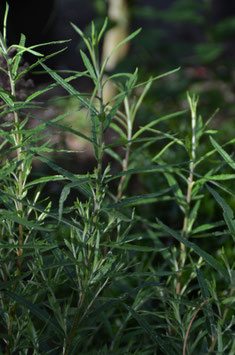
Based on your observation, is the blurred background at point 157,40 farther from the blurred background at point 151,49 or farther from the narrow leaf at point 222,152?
the narrow leaf at point 222,152

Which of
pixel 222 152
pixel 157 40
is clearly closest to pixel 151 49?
pixel 157 40

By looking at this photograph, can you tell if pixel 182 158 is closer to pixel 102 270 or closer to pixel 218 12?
pixel 102 270

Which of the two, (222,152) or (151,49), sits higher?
(222,152)

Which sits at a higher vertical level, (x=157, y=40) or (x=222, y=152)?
(x=222, y=152)

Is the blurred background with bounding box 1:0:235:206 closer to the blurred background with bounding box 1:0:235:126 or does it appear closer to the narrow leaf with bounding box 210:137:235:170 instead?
the blurred background with bounding box 1:0:235:126

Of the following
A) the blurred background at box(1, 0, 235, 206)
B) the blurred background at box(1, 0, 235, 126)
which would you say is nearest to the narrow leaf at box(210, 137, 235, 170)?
the blurred background at box(1, 0, 235, 206)

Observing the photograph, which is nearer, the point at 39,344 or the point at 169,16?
the point at 39,344

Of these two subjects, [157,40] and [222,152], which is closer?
→ [222,152]

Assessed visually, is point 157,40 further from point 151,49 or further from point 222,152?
point 222,152

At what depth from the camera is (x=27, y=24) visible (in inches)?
152

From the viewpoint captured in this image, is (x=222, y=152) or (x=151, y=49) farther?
(x=151, y=49)

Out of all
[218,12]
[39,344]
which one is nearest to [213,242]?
[39,344]

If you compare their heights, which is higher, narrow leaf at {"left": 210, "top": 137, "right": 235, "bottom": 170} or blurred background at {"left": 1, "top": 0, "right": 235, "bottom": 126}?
narrow leaf at {"left": 210, "top": 137, "right": 235, "bottom": 170}

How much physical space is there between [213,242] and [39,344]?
129cm
